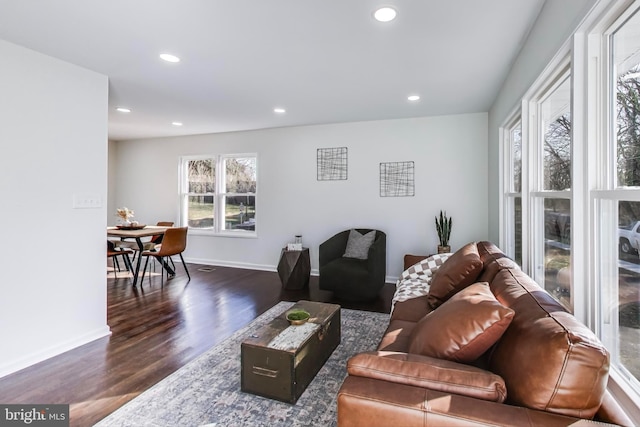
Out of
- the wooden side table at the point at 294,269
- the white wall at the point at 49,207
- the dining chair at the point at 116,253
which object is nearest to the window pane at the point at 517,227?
the wooden side table at the point at 294,269

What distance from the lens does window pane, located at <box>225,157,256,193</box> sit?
19.1 feet

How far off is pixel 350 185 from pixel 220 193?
251cm

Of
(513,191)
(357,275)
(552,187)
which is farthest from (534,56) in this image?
(357,275)

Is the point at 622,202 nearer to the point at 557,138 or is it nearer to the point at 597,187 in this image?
the point at 597,187

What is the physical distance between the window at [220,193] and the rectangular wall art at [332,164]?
127 centimetres

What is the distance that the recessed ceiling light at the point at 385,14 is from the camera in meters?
2.02

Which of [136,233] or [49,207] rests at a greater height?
[49,207]

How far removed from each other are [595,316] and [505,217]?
89.3 inches

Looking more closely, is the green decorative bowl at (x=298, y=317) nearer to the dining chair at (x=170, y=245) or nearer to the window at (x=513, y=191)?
the window at (x=513, y=191)

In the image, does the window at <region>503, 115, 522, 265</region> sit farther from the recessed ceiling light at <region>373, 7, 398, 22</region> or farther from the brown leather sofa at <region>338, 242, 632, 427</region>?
the brown leather sofa at <region>338, 242, 632, 427</region>

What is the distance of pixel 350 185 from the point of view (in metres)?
5.06

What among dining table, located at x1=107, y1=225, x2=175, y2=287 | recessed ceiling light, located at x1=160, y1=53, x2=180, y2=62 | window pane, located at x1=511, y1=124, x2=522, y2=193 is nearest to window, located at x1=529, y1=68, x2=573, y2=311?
window pane, located at x1=511, y1=124, x2=522, y2=193

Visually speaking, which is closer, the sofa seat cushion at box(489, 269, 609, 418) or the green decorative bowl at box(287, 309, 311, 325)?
the sofa seat cushion at box(489, 269, 609, 418)

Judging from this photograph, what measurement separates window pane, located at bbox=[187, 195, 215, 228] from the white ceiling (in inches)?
94.4
